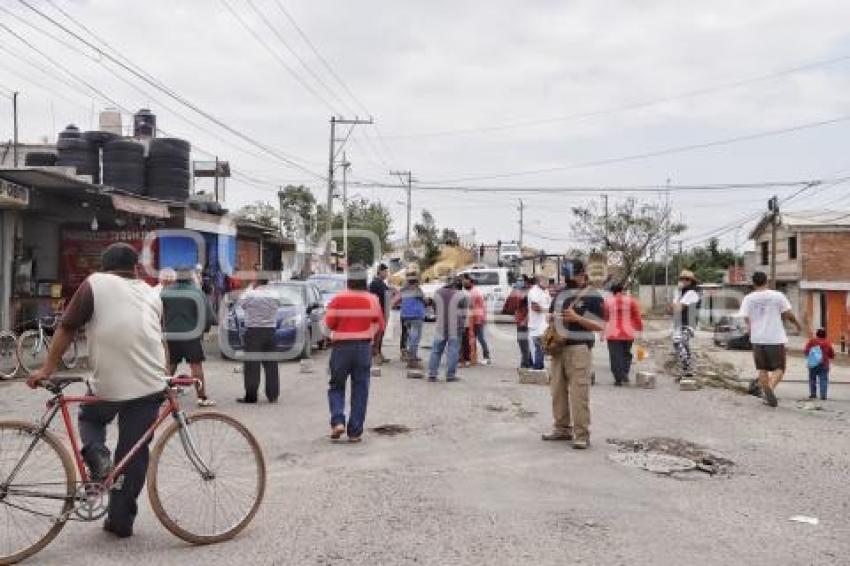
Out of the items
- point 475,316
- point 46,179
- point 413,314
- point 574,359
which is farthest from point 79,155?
point 574,359

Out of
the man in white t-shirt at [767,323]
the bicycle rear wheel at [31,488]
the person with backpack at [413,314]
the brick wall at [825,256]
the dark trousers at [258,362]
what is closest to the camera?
the bicycle rear wheel at [31,488]

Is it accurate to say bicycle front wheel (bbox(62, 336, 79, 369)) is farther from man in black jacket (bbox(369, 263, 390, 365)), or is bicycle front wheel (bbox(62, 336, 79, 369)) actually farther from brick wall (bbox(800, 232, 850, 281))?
brick wall (bbox(800, 232, 850, 281))

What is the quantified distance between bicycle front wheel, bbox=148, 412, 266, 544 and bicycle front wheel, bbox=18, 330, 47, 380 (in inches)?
348

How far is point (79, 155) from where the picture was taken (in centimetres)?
2012

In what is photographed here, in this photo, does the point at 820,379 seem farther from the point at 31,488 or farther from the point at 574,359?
the point at 31,488

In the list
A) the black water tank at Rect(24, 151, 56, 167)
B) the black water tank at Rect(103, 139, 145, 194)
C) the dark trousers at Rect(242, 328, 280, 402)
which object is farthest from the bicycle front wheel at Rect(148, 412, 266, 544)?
the black water tank at Rect(24, 151, 56, 167)

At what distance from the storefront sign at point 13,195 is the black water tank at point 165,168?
18.7ft

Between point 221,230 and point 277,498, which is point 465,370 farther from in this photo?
point 221,230

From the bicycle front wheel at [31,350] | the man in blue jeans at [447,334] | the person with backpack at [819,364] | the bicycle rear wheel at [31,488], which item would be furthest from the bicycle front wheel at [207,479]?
the person with backpack at [819,364]

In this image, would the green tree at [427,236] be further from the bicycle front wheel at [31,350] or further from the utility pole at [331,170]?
the bicycle front wheel at [31,350]

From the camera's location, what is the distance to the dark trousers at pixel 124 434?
5020mm

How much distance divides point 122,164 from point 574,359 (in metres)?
15.2

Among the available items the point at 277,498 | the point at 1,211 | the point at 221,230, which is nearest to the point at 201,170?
the point at 221,230

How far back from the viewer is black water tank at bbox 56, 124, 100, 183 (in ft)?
65.8
